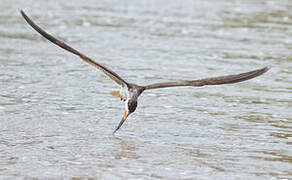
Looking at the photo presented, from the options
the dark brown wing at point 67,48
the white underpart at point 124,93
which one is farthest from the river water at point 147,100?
the dark brown wing at point 67,48

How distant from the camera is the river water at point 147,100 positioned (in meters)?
6.20

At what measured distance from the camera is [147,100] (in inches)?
347

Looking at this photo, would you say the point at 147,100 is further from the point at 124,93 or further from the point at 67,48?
the point at 67,48

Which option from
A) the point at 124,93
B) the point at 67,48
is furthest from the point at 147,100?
the point at 67,48

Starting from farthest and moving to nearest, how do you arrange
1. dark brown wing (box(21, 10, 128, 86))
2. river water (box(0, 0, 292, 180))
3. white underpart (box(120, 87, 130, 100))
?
1. white underpart (box(120, 87, 130, 100))
2. dark brown wing (box(21, 10, 128, 86))
3. river water (box(0, 0, 292, 180))

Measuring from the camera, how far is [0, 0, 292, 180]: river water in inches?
244

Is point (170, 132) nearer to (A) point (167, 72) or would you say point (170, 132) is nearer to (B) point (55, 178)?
(B) point (55, 178)

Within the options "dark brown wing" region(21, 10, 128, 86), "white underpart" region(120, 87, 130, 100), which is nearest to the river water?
"white underpart" region(120, 87, 130, 100)

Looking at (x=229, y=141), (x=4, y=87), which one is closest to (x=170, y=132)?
(x=229, y=141)

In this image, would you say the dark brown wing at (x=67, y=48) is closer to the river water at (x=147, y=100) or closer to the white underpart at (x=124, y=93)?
the white underpart at (x=124, y=93)

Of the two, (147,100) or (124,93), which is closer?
(124,93)

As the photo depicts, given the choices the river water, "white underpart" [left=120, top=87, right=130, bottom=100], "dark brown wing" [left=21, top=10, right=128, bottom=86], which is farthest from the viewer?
"white underpart" [left=120, top=87, right=130, bottom=100]

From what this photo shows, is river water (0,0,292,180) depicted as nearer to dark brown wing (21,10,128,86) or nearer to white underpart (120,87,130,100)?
white underpart (120,87,130,100)

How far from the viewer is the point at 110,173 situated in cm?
586
